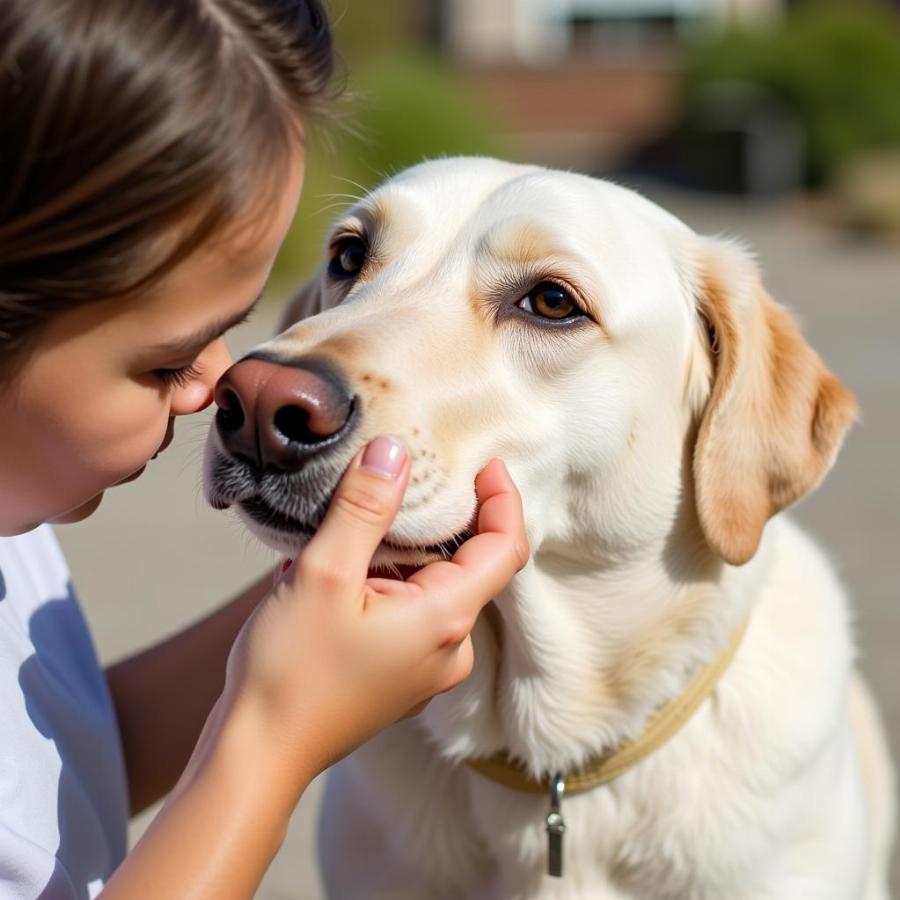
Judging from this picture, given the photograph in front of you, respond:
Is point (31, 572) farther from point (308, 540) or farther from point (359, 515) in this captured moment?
point (359, 515)

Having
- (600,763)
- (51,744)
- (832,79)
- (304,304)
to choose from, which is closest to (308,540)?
(51,744)

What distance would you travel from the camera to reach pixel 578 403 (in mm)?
2371

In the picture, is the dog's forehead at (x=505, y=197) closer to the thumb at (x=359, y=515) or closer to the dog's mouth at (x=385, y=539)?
the dog's mouth at (x=385, y=539)

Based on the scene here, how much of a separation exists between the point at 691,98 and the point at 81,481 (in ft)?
63.0

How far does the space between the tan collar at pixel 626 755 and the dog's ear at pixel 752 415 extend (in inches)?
10.5

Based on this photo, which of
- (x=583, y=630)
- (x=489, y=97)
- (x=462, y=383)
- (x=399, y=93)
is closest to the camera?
(x=462, y=383)

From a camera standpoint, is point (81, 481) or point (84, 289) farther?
point (81, 481)

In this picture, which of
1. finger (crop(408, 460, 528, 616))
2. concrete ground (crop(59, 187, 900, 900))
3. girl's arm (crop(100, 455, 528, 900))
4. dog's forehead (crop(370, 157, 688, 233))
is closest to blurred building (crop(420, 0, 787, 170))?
concrete ground (crop(59, 187, 900, 900))

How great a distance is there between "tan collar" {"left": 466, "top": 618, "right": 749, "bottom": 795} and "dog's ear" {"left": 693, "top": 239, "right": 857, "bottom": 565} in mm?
267

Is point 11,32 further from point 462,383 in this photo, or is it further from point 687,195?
point 687,195

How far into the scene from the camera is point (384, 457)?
1820 mm

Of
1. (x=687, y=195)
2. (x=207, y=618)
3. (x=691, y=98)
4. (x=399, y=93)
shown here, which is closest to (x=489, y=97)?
(x=691, y=98)

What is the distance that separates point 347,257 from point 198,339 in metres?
0.79

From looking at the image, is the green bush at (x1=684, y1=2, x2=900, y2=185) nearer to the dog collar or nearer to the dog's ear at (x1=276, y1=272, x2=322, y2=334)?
the dog's ear at (x1=276, y1=272, x2=322, y2=334)
